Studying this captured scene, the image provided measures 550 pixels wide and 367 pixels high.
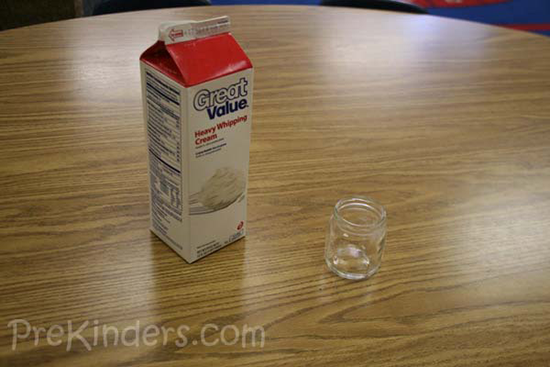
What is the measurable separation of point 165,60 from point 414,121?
63cm

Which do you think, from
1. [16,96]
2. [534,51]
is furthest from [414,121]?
[16,96]

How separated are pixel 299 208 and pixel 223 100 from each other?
0.92ft

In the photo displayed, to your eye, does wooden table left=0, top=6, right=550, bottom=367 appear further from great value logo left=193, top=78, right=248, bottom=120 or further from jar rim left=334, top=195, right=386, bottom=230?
great value logo left=193, top=78, right=248, bottom=120

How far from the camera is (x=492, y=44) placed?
158 cm

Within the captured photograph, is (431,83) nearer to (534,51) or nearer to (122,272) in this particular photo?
(534,51)

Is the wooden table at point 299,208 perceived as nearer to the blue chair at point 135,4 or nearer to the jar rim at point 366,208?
the jar rim at point 366,208

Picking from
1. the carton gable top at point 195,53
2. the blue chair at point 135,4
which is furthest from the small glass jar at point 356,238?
the blue chair at point 135,4

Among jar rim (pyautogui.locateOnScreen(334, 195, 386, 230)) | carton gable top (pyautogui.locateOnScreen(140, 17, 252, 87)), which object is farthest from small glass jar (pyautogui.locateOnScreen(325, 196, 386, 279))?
carton gable top (pyautogui.locateOnScreen(140, 17, 252, 87))

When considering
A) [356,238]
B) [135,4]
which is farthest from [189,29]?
[135,4]

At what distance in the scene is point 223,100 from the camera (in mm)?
729

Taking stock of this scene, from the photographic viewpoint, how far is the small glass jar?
0.83 m

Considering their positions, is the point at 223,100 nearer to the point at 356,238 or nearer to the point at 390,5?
the point at 356,238

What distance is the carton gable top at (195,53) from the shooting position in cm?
69

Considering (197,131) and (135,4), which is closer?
(197,131)
